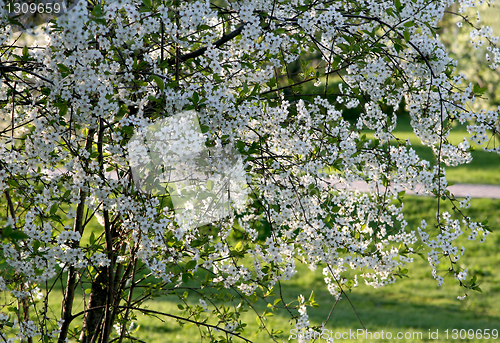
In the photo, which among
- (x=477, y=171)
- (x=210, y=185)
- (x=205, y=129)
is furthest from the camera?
(x=477, y=171)

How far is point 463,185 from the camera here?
13227 millimetres

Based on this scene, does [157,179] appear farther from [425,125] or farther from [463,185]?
[463,185]

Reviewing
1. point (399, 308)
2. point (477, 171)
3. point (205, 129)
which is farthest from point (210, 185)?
point (477, 171)

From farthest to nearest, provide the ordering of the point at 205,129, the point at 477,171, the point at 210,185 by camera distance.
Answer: the point at 477,171, the point at 210,185, the point at 205,129

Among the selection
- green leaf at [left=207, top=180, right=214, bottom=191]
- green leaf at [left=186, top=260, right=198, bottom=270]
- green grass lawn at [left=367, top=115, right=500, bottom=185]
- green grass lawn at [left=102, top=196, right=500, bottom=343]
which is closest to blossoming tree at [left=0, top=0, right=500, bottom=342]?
green leaf at [left=186, top=260, right=198, bottom=270]

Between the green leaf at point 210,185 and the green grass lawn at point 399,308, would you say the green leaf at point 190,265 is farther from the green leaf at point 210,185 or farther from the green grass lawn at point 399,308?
the green grass lawn at point 399,308

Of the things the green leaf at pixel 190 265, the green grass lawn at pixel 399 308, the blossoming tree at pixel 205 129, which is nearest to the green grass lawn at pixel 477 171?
the green grass lawn at pixel 399 308

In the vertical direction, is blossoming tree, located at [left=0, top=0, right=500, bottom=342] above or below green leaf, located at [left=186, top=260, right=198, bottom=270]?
above

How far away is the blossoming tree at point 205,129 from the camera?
2100mm

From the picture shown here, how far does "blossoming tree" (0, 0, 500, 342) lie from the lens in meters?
2.10

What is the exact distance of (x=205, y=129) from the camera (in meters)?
2.13

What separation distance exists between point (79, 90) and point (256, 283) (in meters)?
1.55

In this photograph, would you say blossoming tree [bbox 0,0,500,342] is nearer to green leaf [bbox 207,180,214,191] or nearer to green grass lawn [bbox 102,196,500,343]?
green leaf [bbox 207,180,214,191]

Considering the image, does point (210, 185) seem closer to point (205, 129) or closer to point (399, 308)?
point (205, 129)
